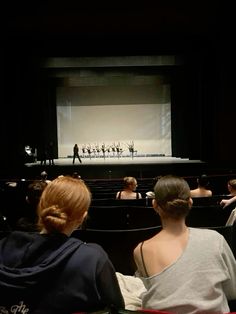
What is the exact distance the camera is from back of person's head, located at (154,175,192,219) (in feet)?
5.38

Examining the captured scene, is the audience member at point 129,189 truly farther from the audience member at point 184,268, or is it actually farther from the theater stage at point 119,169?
the theater stage at point 119,169

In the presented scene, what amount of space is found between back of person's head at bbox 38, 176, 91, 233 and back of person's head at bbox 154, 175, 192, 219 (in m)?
0.33

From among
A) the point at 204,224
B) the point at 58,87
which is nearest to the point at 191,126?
the point at 58,87

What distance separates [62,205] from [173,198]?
461 mm

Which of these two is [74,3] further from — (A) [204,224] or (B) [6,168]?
(A) [204,224]

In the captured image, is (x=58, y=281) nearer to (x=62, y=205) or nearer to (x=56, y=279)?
(x=56, y=279)

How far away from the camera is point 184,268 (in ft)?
4.82

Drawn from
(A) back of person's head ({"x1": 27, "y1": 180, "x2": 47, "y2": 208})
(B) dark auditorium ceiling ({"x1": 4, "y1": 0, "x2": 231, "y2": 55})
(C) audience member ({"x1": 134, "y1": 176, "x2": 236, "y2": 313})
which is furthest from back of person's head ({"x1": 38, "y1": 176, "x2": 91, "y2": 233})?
(B) dark auditorium ceiling ({"x1": 4, "y1": 0, "x2": 231, "y2": 55})

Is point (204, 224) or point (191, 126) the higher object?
point (191, 126)

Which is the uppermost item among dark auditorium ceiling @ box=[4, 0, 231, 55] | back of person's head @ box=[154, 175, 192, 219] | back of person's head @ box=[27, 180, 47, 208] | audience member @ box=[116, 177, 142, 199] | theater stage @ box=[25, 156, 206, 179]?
dark auditorium ceiling @ box=[4, 0, 231, 55]

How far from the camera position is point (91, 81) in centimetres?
1642

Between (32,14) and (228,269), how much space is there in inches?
377

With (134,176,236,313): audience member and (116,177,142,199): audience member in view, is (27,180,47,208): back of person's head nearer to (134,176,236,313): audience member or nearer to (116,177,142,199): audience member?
(134,176,236,313): audience member

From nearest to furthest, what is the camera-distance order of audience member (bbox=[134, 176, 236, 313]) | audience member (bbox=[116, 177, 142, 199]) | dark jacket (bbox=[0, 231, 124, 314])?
1. dark jacket (bbox=[0, 231, 124, 314])
2. audience member (bbox=[134, 176, 236, 313])
3. audience member (bbox=[116, 177, 142, 199])
